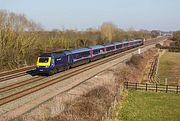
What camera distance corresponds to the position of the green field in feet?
69.0

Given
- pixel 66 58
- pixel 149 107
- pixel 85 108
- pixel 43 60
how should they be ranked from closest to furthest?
pixel 85 108 → pixel 149 107 → pixel 43 60 → pixel 66 58

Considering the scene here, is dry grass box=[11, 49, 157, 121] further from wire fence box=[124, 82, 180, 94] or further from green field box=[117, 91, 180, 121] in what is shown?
wire fence box=[124, 82, 180, 94]

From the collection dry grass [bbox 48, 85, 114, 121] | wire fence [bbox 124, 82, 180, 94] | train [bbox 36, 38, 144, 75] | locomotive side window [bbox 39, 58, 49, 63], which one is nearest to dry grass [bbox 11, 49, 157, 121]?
dry grass [bbox 48, 85, 114, 121]

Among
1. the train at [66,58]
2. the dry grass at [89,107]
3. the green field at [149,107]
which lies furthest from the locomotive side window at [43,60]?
the green field at [149,107]

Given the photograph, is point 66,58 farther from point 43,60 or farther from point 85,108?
point 85,108

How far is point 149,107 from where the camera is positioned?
24172 mm

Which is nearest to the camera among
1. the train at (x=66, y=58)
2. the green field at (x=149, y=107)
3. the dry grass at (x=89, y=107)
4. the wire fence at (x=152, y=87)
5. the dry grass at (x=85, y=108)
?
the dry grass at (x=85, y=108)

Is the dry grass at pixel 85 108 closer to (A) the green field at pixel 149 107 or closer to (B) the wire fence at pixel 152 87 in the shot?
(A) the green field at pixel 149 107

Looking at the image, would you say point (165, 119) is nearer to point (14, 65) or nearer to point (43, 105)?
point (43, 105)

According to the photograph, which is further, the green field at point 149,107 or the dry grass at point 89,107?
the green field at point 149,107

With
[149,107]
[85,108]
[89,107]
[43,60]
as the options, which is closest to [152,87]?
[149,107]

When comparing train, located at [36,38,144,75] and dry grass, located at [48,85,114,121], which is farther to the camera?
train, located at [36,38,144,75]

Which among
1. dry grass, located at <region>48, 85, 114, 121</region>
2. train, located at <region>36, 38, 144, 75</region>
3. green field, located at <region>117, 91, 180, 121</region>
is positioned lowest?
green field, located at <region>117, 91, 180, 121</region>

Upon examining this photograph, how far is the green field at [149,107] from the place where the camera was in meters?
21.0
